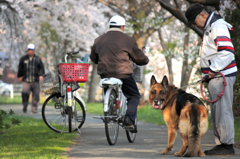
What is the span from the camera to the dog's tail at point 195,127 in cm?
501

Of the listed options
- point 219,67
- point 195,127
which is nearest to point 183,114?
point 195,127

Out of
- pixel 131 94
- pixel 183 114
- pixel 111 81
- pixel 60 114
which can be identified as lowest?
pixel 60 114

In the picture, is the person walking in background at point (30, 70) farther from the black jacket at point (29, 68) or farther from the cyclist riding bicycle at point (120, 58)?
the cyclist riding bicycle at point (120, 58)

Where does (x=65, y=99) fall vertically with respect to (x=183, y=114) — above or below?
above

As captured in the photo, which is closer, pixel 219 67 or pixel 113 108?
pixel 219 67

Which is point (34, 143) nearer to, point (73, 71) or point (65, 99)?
point (65, 99)

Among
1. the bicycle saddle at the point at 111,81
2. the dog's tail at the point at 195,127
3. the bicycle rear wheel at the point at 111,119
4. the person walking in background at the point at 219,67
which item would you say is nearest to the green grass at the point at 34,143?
the bicycle rear wheel at the point at 111,119

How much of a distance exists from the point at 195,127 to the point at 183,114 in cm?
27

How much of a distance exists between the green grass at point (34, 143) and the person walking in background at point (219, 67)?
2202 mm

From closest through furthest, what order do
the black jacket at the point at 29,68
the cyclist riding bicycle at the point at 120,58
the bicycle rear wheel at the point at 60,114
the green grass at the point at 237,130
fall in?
the cyclist riding bicycle at the point at 120,58, the green grass at the point at 237,130, the bicycle rear wheel at the point at 60,114, the black jacket at the point at 29,68

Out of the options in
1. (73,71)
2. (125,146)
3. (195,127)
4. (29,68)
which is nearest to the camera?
(195,127)

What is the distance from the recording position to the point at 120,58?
6.34 m

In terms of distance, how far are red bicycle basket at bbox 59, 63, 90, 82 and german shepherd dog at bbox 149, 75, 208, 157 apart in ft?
6.21

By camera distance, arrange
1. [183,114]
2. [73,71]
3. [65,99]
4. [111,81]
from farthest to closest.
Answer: [65,99]
[73,71]
[111,81]
[183,114]
